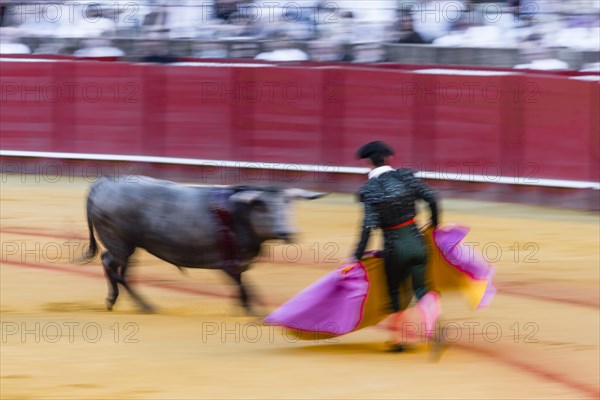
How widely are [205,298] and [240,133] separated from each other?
6.53m

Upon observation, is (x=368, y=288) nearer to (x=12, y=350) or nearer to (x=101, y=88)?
(x=12, y=350)

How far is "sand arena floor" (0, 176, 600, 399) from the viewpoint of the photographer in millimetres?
6414

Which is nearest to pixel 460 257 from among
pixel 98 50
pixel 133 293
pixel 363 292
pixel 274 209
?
pixel 363 292

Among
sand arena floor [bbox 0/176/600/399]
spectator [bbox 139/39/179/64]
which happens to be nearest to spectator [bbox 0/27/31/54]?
spectator [bbox 139/39/179/64]

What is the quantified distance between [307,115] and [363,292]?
817 centimetres

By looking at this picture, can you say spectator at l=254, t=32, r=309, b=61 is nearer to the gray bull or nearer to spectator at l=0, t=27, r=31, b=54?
spectator at l=0, t=27, r=31, b=54

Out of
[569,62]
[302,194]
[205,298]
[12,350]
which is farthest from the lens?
[569,62]

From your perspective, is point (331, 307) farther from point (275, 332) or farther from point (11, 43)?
point (11, 43)

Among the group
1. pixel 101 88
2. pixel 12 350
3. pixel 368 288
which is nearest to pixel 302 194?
pixel 368 288

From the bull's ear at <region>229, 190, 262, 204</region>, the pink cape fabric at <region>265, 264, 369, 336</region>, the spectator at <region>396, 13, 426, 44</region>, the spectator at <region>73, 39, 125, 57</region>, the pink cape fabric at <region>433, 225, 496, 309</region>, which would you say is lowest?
the pink cape fabric at <region>265, 264, 369, 336</region>

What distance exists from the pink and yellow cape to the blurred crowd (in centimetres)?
668

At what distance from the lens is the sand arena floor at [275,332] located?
21.0 ft

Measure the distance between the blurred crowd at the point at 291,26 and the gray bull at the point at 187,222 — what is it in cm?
630

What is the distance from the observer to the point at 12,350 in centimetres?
719
